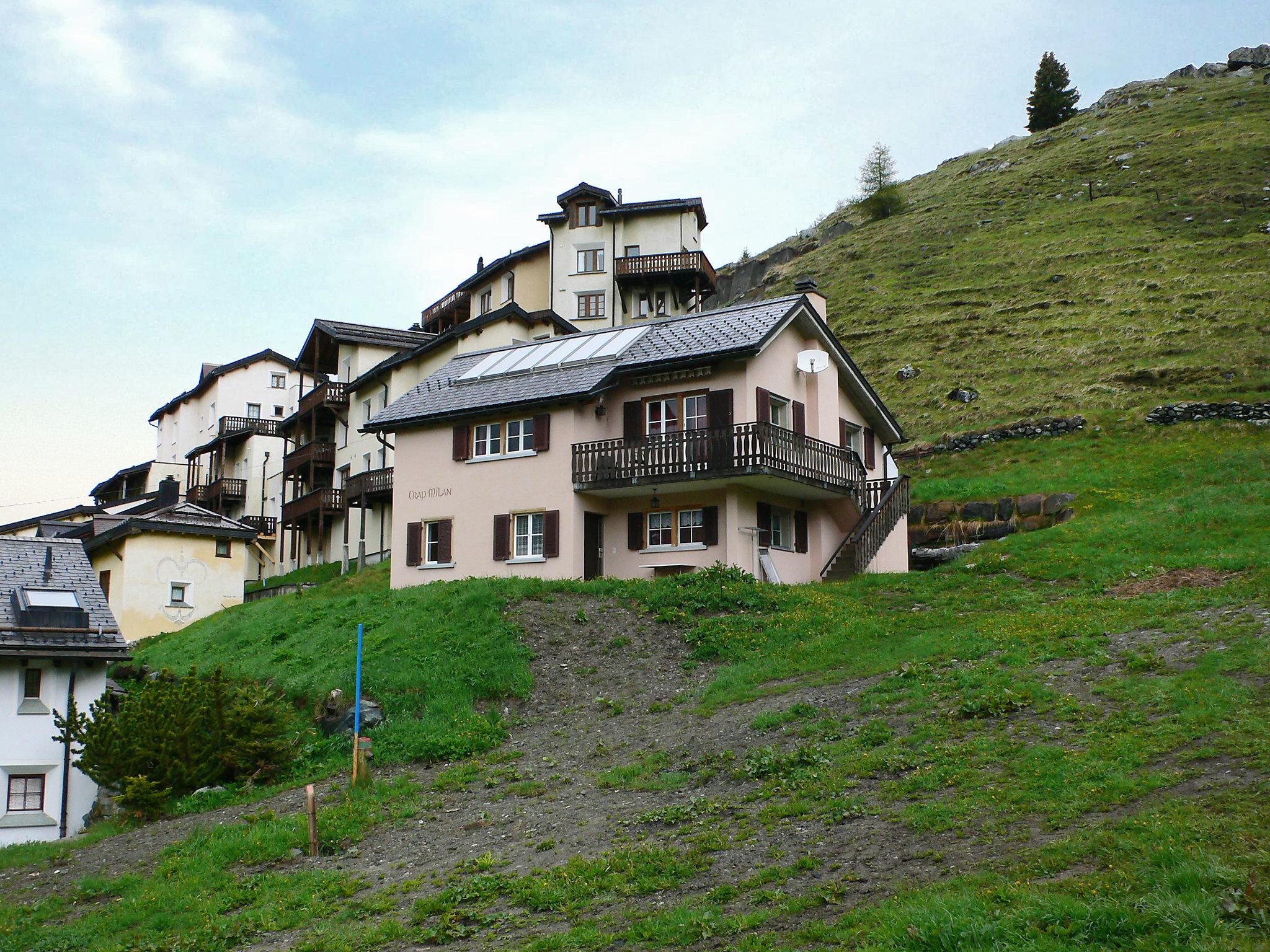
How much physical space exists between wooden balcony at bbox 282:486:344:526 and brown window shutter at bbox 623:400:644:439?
23273mm

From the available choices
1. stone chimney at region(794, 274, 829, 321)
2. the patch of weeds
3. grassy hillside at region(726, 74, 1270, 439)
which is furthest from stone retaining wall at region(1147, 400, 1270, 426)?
the patch of weeds

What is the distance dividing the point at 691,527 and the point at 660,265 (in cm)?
3341

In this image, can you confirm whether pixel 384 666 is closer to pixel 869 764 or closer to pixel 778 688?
pixel 778 688

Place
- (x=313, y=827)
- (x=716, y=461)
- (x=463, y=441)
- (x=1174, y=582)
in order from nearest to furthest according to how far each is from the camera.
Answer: (x=313, y=827) → (x=1174, y=582) → (x=716, y=461) → (x=463, y=441)

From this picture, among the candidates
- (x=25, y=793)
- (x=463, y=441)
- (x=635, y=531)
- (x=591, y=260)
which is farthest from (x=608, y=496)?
(x=591, y=260)

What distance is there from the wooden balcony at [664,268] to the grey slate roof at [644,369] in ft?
85.9

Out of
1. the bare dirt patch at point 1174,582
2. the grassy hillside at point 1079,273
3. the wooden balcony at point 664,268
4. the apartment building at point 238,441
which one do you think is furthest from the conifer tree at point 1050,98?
the bare dirt patch at point 1174,582

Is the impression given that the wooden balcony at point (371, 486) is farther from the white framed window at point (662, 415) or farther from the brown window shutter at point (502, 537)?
the white framed window at point (662, 415)

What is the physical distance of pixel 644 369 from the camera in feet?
102

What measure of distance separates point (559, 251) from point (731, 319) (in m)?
33.4

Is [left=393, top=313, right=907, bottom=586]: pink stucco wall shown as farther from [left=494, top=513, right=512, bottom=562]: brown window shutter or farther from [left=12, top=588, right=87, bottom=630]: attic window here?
[left=12, top=588, right=87, bottom=630]: attic window

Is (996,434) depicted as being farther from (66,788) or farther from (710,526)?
(66,788)

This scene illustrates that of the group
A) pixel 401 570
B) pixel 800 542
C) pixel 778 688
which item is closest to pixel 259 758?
pixel 778 688

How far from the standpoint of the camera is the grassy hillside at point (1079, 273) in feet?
156
